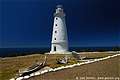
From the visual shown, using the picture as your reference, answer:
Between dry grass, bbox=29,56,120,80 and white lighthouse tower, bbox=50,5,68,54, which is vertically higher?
white lighthouse tower, bbox=50,5,68,54

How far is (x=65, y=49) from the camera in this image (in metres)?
37.3

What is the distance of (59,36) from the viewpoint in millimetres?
37062

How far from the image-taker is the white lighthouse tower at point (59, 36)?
3700 centimetres

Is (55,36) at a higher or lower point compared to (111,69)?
higher

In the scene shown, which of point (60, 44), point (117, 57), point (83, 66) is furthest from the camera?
point (60, 44)

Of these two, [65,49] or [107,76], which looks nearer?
[107,76]

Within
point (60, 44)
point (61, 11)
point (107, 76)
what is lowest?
point (107, 76)

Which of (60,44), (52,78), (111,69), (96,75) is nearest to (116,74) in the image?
(111,69)

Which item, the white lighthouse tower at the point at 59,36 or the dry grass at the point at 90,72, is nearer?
the dry grass at the point at 90,72

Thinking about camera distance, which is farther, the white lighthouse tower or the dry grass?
the white lighthouse tower

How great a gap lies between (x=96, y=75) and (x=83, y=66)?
0.73 m

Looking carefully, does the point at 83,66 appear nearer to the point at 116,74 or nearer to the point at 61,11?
the point at 116,74

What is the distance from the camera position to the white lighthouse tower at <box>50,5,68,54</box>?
121ft

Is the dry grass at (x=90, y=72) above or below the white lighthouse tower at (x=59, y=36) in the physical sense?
below
